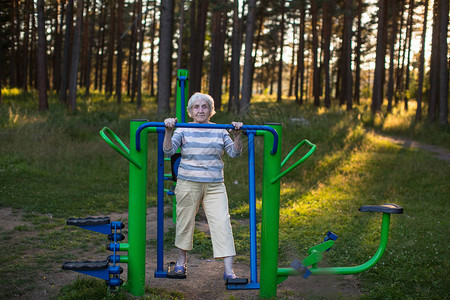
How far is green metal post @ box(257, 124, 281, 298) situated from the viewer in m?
4.14

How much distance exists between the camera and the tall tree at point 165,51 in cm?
1603

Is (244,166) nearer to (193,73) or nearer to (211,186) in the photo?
(211,186)

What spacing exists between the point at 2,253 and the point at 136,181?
93.8 inches

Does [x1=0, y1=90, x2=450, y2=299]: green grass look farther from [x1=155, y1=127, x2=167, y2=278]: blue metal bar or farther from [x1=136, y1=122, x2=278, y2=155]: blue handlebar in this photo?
[x1=136, y1=122, x2=278, y2=155]: blue handlebar

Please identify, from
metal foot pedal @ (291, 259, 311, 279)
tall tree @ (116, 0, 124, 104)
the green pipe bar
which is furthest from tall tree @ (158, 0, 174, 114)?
metal foot pedal @ (291, 259, 311, 279)

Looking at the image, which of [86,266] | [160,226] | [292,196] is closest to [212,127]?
[160,226]

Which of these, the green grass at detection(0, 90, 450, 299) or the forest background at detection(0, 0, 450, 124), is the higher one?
the forest background at detection(0, 0, 450, 124)

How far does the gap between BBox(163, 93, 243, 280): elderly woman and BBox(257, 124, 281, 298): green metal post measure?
28cm

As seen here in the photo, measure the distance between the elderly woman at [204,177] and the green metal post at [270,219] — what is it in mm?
276

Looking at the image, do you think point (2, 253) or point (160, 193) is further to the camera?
point (2, 253)

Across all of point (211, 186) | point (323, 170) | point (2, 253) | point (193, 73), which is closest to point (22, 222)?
point (2, 253)

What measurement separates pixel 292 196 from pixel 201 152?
5.74m

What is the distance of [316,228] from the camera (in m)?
7.13

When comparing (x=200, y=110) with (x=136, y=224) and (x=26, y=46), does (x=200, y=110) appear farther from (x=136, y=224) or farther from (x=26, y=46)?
(x=26, y=46)
